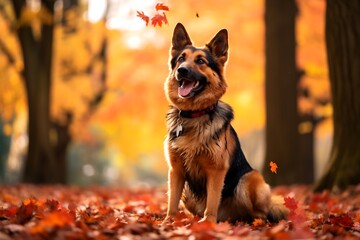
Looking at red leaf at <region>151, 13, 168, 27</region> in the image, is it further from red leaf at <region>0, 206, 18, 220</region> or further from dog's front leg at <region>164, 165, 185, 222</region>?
red leaf at <region>0, 206, 18, 220</region>

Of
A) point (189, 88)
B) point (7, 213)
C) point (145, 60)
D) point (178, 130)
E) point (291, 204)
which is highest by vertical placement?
point (145, 60)

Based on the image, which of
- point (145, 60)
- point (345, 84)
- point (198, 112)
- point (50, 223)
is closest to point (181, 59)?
point (198, 112)

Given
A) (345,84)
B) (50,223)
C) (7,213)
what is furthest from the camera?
(345,84)

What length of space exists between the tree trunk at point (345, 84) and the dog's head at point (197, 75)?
3489mm

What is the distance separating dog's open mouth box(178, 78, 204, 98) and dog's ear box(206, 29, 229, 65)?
439mm

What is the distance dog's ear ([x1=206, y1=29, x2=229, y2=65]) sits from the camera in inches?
A: 232

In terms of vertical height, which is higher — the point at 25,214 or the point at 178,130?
the point at 178,130

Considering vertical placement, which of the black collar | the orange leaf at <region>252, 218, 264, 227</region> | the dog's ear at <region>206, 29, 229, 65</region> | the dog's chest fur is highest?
the dog's ear at <region>206, 29, 229, 65</region>

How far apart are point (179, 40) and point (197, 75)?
66 cm

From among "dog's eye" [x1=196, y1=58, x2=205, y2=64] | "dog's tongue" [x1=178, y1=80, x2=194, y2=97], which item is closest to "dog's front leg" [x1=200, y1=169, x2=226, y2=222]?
"dog's tongue" [x1=178, y1=80, x2=194, y2=97]

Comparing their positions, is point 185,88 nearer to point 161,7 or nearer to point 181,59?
point 181,59

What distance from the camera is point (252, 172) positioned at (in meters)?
5.96

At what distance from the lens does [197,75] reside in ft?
18.4

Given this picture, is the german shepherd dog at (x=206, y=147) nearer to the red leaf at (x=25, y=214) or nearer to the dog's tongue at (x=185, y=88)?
Result: the dog's tongue at (x=185, y=88)
